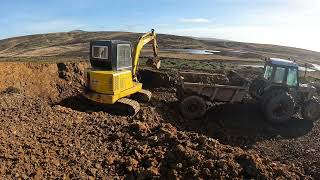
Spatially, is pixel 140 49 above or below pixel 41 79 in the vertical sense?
above

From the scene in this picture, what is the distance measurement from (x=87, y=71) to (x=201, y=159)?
20.0 ft

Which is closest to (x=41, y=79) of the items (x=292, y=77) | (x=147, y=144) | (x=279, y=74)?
(x=147, y=144)

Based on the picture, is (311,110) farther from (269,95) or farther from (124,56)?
(124,56)

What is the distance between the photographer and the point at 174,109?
50.1 feet

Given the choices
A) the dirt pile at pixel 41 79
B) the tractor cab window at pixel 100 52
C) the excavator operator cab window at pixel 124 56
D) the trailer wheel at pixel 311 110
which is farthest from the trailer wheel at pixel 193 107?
the dirt pile at pixel 41 79

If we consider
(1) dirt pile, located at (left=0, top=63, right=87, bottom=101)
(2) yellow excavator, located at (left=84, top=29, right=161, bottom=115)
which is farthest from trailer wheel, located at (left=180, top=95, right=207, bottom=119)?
(1) dirt pile, located at (left=0, top=63, right=87, bottom=101)

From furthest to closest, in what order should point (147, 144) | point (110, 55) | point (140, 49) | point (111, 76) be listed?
point (140, 49), point (110, 55), point (111, 76), point (147, 144)

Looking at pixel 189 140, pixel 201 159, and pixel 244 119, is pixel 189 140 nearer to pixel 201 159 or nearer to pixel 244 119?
pixel 201 159

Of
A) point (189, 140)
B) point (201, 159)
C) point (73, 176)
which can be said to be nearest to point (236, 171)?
point (201, 159)

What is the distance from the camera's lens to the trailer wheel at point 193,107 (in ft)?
46.7

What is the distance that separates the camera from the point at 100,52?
1391 cm

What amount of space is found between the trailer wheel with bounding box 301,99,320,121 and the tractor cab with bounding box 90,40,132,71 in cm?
693

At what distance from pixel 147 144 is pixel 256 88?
256 inches

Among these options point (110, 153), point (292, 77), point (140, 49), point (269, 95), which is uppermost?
point (140, 49)
